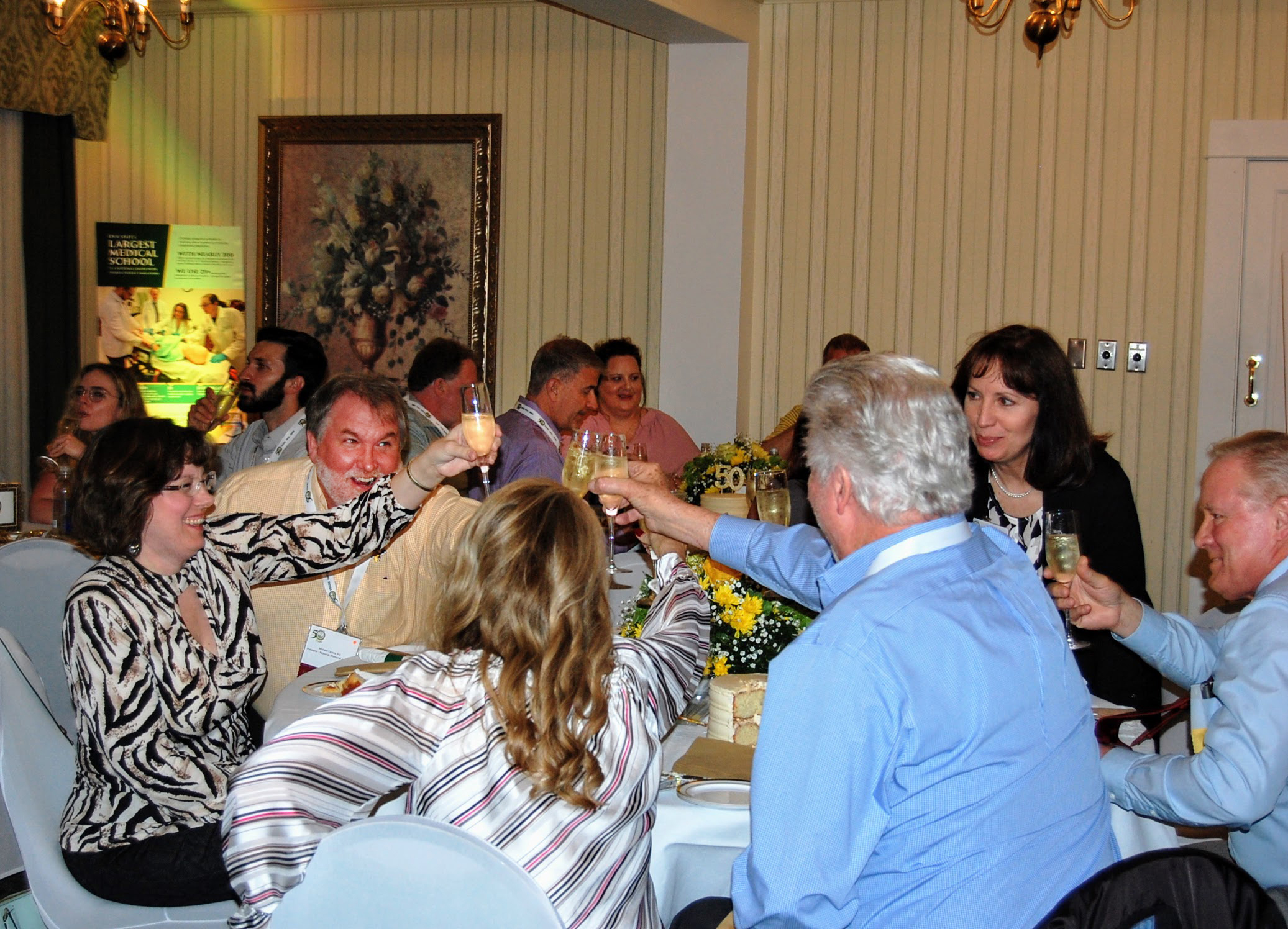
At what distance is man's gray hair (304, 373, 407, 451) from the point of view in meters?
3.31

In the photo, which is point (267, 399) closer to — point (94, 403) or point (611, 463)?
point (94, 403)

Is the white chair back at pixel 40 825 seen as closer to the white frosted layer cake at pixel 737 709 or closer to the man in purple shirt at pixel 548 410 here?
the white frosted layer cake at pixel 737 709

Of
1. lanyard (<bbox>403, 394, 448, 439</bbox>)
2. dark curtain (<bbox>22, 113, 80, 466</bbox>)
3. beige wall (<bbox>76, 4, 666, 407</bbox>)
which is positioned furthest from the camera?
dark curtain (<bbox>22, 113, 80, 466</bbox>)

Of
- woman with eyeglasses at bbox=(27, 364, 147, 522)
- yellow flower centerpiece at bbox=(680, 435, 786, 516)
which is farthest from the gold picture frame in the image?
yellow flower centerpiece at bbox=(680, 435, 786, 516)

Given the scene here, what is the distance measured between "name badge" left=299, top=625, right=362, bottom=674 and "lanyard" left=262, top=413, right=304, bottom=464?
6.81ft

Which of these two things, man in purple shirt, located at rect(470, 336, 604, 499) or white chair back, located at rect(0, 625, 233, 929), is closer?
white chair back, located at rect(0, 625, 233, 929)

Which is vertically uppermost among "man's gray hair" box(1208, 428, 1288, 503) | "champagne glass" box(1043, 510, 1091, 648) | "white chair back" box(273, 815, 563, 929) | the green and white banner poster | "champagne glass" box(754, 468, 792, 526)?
the green and white banner poster

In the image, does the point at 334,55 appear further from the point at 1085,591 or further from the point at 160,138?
the point at 1085,591

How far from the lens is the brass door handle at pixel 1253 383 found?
18.7 ft

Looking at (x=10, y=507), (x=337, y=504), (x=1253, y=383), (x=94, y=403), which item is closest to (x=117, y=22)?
(x=94, y=403)

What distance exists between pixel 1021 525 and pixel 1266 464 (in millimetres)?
1128

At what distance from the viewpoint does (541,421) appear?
4.87 meters

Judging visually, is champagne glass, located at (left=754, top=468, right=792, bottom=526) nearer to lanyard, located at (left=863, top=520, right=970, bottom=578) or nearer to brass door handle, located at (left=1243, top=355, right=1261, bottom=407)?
lanyard, located at (left=863, top=520, right=970, bottom=578)

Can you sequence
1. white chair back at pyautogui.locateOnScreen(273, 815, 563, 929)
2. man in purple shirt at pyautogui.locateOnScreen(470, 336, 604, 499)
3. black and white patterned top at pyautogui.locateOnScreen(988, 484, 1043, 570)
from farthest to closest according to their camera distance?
man in purple shirt at pyautogui.locateOnScreen(470, 336, 604, 499) < black and white patterned top at pyautogui.locateOnScreen(988, 484, 1043, 570) < white chair back at pyautogui.locateOnScreen(273, 815, 563, 929)
